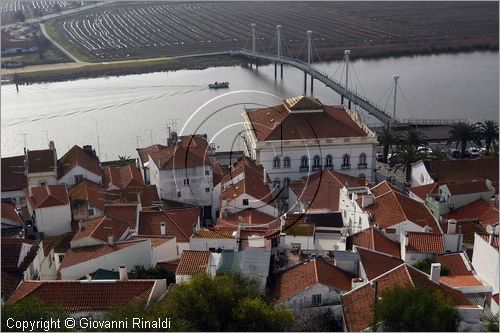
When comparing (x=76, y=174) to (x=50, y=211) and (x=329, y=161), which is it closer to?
(x=50, y=211)

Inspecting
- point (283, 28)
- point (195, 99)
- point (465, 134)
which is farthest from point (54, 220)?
point (283, 28)

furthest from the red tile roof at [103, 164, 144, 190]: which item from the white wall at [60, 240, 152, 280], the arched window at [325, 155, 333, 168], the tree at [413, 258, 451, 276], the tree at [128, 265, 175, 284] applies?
the tree at [413, 258, 451, 276]

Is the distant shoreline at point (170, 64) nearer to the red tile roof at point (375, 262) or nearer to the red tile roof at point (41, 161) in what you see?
the red tile roof at point (41, 161)

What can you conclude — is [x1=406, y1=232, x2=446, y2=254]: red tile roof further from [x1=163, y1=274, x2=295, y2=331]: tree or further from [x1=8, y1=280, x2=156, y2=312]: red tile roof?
[x1=8, y1=280, x2=156, y2=312]: red tile roof

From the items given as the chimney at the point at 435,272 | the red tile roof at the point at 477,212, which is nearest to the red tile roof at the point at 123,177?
the red tile roof at the point at 477,212

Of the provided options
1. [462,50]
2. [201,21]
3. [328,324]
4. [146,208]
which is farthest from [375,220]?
[201,21]

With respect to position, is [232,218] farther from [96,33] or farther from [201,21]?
[201,21]
